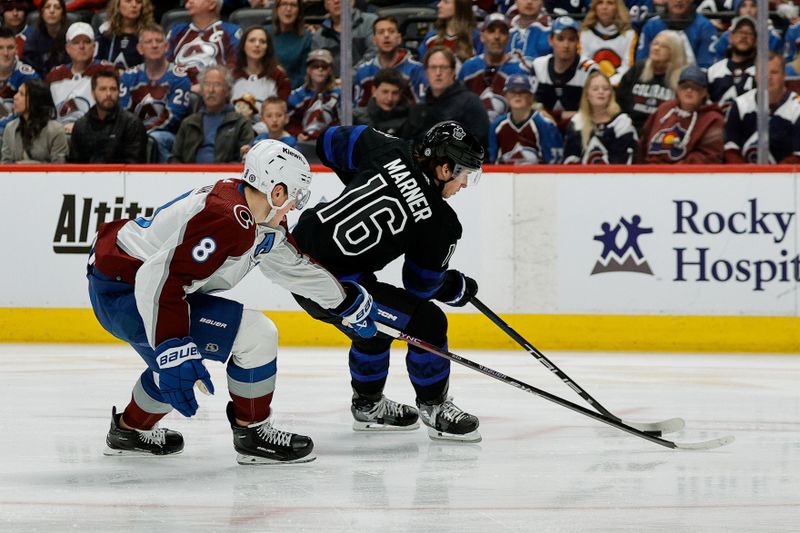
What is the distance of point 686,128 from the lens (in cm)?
681

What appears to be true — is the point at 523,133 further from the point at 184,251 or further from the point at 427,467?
the point at 184,251

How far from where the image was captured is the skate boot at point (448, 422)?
4.27m

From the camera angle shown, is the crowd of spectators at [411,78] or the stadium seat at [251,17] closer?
the crowd of spectators at [411,78]

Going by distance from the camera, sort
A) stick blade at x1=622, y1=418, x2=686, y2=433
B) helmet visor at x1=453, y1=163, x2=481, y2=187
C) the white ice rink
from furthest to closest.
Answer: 1. stick blade at x1=622, y1=418, x2=686, y2=433
2. helmet visor at x1=453, y1=163, x2=481, y2=187
3. the white ice rink

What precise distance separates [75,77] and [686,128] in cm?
356

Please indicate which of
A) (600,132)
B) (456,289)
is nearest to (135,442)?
(456,289)

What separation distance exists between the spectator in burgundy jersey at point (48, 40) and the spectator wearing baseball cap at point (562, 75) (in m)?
2.88

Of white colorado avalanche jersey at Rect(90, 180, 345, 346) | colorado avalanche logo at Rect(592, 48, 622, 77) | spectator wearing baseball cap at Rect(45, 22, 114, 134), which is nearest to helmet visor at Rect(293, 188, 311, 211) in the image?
white colorado avalanche jersey at Rect(90, 180, 345, 346)

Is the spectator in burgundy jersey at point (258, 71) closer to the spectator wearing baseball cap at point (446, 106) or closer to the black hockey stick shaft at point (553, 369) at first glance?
the spectator wearing baseball cap at point (446, 106)

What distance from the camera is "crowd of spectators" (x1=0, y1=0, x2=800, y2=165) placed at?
680 cm

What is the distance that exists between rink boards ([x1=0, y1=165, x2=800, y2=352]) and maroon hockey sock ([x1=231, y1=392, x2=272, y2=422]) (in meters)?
3.08

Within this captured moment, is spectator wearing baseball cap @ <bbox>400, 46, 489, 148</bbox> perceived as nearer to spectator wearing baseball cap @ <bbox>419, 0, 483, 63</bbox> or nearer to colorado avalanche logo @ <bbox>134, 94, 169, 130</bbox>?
spectator wearing baseball cap @ <bbox>419, 0, 483, 63</bbox>

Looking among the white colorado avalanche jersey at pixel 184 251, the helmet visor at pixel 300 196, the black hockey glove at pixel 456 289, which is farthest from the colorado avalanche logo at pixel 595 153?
the helmet visor at pixel 300 196

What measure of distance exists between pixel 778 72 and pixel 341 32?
2.37m
